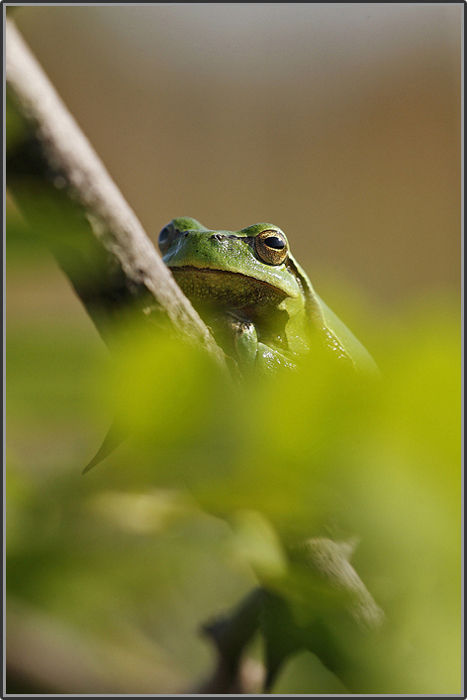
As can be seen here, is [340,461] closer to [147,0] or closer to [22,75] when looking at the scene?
[22,75]

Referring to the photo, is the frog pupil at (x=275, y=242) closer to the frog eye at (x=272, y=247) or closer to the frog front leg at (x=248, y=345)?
the frog eye at (x=272, y=247)

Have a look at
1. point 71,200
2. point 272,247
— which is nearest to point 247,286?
point 272,247

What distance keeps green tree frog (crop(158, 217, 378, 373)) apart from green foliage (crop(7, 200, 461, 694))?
389 millimetres

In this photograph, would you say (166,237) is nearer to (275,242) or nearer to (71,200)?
(275,242)

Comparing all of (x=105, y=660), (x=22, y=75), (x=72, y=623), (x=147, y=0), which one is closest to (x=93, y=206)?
(x=22, y=75)

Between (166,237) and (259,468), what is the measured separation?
69cm

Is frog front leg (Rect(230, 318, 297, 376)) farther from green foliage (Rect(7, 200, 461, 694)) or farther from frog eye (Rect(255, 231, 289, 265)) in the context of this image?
green foliage (Rect(7, 200, 461, 694))

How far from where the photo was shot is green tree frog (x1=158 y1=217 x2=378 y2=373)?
785 millimetres

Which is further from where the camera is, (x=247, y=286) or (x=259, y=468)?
(x=247, y=286)

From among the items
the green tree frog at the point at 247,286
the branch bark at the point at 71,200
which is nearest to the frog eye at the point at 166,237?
the green tree frog at the point at 247,286

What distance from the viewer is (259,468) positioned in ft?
0.89

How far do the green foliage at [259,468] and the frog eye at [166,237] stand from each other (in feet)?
1.77

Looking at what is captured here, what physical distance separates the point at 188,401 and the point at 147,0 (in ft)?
1.91

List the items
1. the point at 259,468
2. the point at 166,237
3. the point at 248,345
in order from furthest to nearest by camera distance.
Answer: the point at 166,237, the point at 248,345, the point at 259,468
